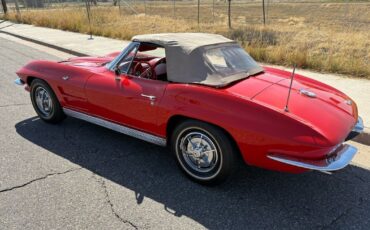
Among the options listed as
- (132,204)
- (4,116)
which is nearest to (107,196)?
(132,204)

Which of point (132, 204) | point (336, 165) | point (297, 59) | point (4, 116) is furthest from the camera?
point (297, 59)

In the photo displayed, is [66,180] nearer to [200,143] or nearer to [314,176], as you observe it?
[200,143]

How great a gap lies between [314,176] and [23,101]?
4.89 meters

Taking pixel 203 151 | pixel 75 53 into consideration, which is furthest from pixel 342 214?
pixel 75 53

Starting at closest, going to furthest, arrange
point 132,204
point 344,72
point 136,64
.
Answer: point 132,204, point 136,64, point 344,72

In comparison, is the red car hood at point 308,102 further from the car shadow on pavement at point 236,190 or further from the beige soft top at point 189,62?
the car shadow on pavement at point 236,190

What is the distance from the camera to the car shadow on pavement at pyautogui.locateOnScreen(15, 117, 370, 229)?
3.00 meters

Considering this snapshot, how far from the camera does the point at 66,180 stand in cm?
360

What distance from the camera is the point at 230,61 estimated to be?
3920 millimetres

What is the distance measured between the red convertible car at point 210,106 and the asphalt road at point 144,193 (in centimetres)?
32

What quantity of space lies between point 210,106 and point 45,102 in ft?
9.15

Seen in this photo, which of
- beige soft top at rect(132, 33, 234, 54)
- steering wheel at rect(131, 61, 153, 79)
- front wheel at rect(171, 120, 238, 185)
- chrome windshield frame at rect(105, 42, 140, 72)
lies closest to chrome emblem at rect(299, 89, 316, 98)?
front wheel at rect(171, 120, 238, 185)

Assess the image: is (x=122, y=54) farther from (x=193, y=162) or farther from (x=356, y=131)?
(x=356, y=131)

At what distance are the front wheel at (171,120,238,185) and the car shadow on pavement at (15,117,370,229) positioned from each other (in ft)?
0.45
